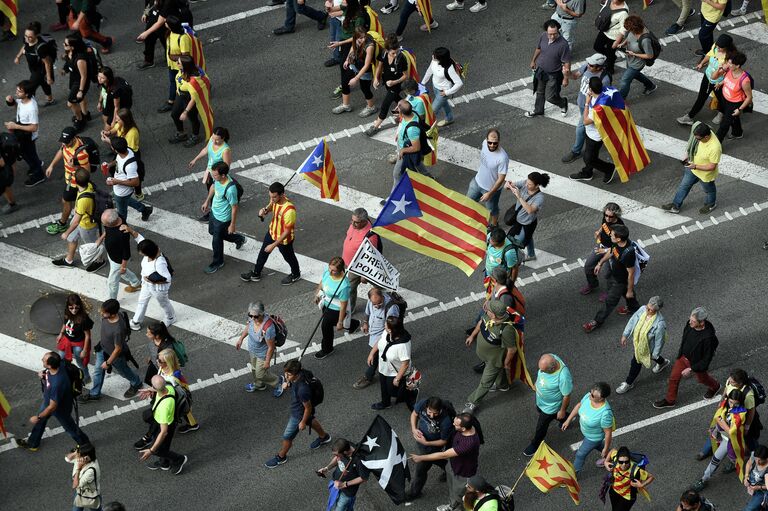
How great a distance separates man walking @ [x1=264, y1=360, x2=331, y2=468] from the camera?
56.8 feet

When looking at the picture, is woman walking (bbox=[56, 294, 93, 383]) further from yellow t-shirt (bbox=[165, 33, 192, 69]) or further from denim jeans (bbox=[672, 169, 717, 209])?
denim jeans (bbox=[672, 169, 717, 209])

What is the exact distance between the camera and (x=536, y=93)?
23734 millimetres

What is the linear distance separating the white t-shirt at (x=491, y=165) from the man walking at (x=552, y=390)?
441 centimetres

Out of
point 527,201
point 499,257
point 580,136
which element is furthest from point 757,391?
point 580,136

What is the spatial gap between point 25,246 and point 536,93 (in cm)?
904

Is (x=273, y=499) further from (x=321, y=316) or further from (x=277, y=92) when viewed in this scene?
(x=277, y=92)

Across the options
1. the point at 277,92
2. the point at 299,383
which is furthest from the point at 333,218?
the point at 299,383

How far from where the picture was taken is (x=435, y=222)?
19.0m

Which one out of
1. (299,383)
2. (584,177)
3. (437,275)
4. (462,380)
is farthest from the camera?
(584,177)

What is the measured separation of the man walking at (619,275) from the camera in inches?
758

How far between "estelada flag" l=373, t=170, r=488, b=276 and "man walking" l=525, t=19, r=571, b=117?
5.01 m

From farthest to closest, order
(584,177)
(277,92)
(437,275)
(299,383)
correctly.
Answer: (277,92)
(584,177)
(437,275)
(299,383)

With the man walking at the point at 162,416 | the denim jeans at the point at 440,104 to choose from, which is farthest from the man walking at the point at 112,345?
the denim jeans at the point at 440,104

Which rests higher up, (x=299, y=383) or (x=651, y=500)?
(x=299, y=383)
